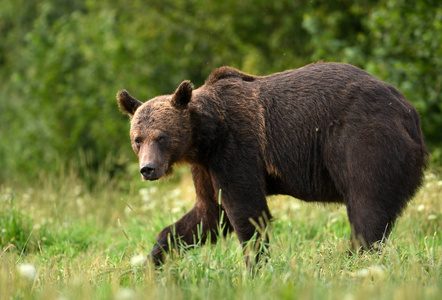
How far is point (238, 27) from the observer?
57.7ft

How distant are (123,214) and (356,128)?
5817 millimetres

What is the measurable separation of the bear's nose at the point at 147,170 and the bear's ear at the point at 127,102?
3.13ft

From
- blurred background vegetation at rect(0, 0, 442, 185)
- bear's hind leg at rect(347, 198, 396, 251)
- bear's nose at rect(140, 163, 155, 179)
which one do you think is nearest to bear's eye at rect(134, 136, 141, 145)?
bear's nose at rect(140, 163, 155, 179)

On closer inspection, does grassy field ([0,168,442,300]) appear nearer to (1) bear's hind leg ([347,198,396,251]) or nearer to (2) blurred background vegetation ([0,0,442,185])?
(1) bear's hind leg ([347,198,396,251])

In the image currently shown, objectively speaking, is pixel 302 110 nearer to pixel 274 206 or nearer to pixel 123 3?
pixel 274 206

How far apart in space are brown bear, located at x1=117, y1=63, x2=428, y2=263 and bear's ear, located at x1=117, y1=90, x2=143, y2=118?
0.04 feet

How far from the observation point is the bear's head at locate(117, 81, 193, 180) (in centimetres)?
550

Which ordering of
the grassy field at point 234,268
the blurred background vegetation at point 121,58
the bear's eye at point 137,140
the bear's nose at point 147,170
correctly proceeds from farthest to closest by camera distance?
the blurred background vegetation at point 121,58
the bear's eye at point 137,140
the bear's nose at point 147,170
the grassy field at point 234,268

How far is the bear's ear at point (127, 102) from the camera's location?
238 inches

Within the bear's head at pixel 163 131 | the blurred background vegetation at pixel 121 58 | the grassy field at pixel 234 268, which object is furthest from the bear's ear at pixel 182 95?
the blurred background vegetation at pixel 121 58

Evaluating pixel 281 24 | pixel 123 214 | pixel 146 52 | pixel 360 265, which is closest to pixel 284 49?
pixel 281 24

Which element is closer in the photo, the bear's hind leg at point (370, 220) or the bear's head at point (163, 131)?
the bear's hind leg at point (370, 220)

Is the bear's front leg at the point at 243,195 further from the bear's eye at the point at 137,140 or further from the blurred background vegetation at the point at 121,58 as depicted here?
the blurred background vegetation at the point at 121,58

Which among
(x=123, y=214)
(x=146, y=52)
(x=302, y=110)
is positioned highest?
(x=302, y=110)
